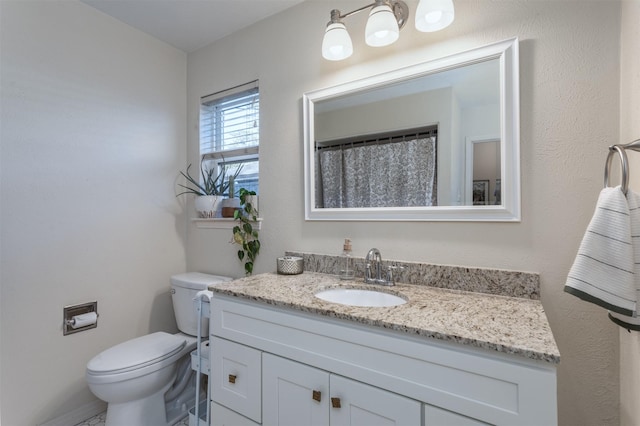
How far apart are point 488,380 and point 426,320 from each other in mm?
198

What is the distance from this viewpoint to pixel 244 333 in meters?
1.18

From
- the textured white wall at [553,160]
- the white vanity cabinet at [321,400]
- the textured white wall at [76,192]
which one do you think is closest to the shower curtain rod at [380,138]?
the textured white wall at [553,160]

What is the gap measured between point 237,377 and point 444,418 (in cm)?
78

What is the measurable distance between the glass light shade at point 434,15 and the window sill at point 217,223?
4.22 ft

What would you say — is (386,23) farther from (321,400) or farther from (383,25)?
(321,400)

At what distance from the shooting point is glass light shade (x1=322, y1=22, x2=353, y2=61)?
1368mm

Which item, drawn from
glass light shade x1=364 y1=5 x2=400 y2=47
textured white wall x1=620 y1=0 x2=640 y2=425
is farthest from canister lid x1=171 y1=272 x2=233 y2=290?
textured white wall x1=620 y1=0 x2=640 y2=425

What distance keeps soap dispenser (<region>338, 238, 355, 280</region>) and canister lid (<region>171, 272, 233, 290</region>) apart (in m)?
0.84

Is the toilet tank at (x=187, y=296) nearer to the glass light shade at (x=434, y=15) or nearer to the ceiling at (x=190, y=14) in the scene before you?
the ceiling at (x=190, y=14)

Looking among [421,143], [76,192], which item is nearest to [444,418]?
[421,143]

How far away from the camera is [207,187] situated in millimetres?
2105

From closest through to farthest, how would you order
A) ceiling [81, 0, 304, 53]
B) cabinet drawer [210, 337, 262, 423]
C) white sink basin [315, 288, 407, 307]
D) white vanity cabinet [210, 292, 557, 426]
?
1. white vanity cabinet [210, 292, 557, 426]
2. cabinet drawer [210, 337, 262, 423]
3. white sink basin [315, 288, 407, 307]
4. ceiling [81, 0, 304, 53]

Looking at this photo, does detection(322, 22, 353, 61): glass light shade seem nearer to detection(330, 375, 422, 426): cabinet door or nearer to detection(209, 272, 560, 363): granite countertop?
detection(209, 272, 560, 363): granite countertop

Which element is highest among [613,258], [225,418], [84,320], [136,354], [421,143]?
[421,143]
